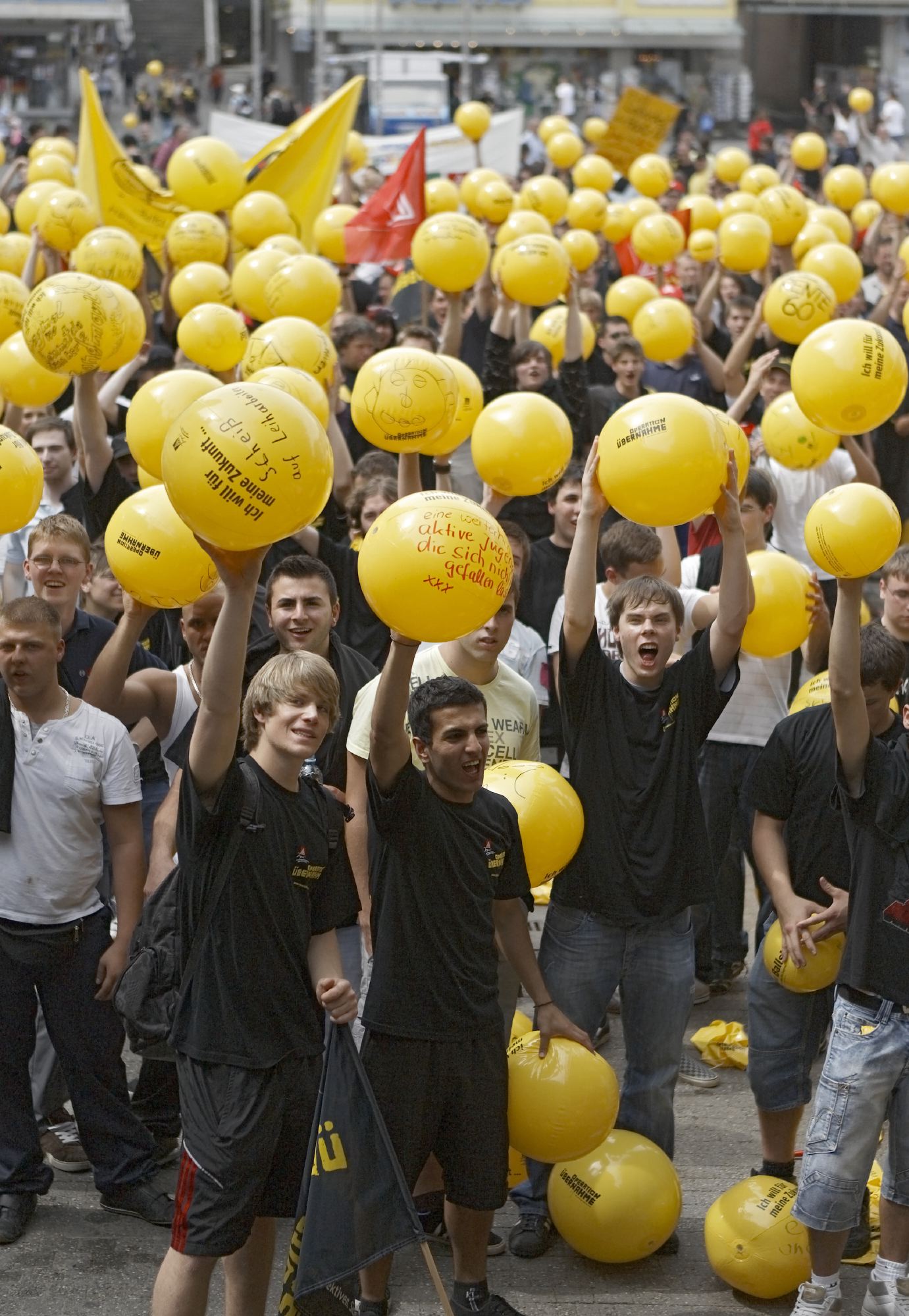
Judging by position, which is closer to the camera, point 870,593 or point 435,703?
point 435,703

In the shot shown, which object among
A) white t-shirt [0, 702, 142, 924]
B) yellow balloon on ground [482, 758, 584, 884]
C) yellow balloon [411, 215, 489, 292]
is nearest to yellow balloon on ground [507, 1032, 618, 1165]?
yellow balloon on ground [482, 758, 584, 884]

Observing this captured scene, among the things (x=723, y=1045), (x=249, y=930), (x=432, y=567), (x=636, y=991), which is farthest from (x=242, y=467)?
(x=723, y=1045)

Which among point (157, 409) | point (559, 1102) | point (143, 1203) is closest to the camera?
point (559, 1102)

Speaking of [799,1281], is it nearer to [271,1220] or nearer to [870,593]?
[271,1220]

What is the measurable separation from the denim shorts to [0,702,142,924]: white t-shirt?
1936 millimetres

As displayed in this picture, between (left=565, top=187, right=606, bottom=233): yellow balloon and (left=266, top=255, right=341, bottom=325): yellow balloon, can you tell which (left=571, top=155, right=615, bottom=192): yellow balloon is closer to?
(left=565, top=187, right=606, bottom=233): yellow balloon

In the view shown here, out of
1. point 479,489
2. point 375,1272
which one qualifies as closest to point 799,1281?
point 375,1272

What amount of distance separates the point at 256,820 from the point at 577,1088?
1.07 meters

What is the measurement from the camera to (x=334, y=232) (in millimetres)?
10742

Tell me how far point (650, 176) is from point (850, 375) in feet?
31.8

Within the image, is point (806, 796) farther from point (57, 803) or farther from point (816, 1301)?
Result: point (57, 803)

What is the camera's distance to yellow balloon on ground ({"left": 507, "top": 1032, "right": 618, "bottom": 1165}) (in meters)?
3.99

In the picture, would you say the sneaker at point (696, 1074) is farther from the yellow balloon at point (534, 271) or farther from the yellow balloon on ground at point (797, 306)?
the yellow balloon at point (534, 271)

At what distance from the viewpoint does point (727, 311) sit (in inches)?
397
